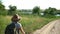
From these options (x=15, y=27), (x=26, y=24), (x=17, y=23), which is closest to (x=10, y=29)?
(x=15, y=27)

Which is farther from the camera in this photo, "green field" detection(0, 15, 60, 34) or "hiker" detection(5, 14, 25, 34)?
"green field" detection(0, 15, 60, 34)

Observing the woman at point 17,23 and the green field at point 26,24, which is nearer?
the woman at point 17,23

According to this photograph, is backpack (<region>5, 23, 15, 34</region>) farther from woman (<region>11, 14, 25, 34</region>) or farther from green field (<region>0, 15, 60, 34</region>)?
green field (<region>0, 15, 60, 34</region>)

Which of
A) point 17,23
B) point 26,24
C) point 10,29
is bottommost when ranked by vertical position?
point 26,24

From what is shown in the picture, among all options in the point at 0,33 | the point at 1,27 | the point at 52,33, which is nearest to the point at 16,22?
the point at 0,33

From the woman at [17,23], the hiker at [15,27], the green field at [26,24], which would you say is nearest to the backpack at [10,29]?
the hiker at [15,27]

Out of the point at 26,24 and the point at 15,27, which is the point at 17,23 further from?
the point at 26,24

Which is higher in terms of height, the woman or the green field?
the woman

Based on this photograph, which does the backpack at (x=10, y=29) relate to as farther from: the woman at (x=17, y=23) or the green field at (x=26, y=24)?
the green field at (x=26, y=24)

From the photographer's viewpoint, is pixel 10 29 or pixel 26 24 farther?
pixel 26 24

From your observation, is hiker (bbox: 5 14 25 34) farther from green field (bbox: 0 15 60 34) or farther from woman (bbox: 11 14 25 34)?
green field (bbox: 0 15 60 34)

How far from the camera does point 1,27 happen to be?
55.2 ft

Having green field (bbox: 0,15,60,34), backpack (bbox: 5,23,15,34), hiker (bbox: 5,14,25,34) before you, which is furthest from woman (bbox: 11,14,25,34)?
green field (bbox: 0,15,60,34)

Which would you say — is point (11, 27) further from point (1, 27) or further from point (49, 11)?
point (49, 11)
